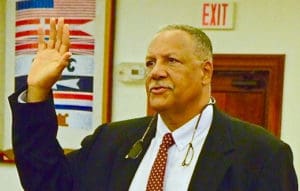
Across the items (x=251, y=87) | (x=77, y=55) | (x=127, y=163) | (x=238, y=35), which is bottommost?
(x=127, y=163)

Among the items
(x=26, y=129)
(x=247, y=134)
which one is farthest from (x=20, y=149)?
(x=247, y=134)

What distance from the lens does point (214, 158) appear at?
1.40m

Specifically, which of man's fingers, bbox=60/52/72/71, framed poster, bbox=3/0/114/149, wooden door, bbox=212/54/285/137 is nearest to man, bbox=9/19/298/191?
man's fingers, bbox=60/52/72/71

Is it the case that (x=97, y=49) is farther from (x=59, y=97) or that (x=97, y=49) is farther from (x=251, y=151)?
(x=251, y=151)

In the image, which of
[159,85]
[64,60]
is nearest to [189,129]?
[159,85]

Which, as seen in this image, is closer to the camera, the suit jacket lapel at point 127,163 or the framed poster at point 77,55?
the suit jacket lapel at point 127,163

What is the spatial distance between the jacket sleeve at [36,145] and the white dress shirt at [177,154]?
23 centimetres

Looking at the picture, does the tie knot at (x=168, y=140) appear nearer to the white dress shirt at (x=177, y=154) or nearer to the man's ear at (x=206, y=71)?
the white dress shirt at (x=177, y=154)

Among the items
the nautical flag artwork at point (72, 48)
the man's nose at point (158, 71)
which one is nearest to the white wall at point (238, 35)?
the nautical flag artwork at point (72, 48)

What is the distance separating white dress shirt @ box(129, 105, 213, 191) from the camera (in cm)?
142

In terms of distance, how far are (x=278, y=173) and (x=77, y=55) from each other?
165 cm

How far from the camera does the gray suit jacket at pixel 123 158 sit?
53.2 inches

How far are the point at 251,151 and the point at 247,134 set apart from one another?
0.07m

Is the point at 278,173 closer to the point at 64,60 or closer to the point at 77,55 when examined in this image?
the point at 64,60
